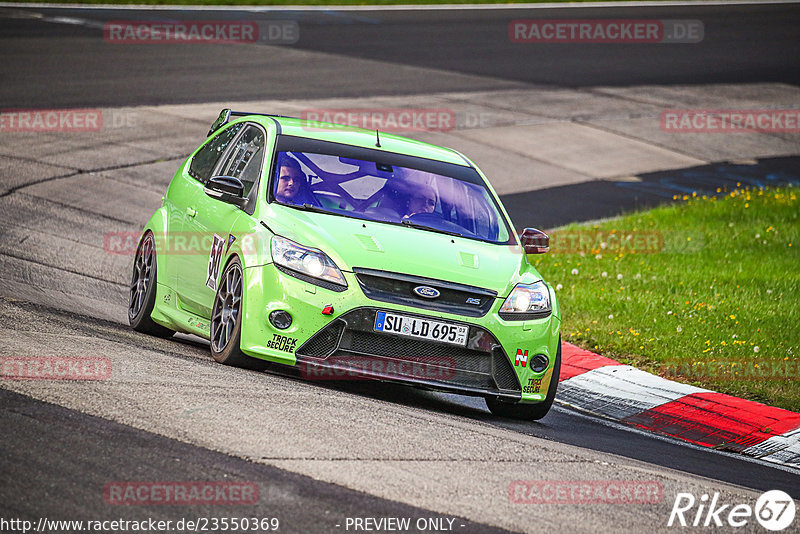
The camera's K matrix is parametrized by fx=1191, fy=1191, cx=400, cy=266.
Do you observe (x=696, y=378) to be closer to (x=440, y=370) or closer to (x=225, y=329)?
(x=440, y=370)

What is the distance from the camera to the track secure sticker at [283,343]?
24.1ft

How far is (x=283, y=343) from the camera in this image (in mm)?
7355

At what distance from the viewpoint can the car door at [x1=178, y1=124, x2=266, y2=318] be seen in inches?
322

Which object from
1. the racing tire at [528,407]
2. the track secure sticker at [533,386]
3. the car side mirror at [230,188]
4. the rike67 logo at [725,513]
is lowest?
the racing tire at [528,407]

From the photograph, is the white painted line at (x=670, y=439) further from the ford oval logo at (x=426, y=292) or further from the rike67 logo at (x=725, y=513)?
the ford oval logo at (x=426, y=292)

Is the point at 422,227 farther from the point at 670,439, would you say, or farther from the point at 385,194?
the point at 670,439

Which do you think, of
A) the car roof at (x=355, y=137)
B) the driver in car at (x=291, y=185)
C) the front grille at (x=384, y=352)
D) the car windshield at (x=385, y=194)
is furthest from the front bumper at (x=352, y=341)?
the car roof at (x=355, y=137)

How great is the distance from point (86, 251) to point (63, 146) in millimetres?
5048

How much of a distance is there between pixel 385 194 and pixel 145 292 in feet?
7.09

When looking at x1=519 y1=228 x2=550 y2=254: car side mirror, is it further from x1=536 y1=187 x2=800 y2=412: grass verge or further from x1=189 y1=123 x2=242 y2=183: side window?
x1=189 y1=123 x2=242 y2=183: side window

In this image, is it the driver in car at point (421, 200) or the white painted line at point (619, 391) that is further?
the white painted line at point (619, 391)

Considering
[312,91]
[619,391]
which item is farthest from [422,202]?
[312,91]

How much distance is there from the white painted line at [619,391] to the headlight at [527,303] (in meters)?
1.44

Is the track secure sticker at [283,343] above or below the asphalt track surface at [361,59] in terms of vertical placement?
below
